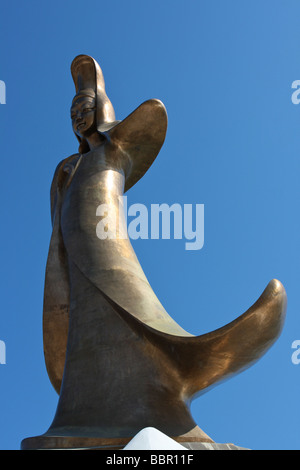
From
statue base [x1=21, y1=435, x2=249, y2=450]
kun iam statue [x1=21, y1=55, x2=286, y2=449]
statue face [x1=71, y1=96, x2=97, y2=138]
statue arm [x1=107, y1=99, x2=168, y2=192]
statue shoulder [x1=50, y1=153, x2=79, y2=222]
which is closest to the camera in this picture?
statue base [x1=21, y1=435, x2=249, y2=450]

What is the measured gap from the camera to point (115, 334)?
6.24 metres

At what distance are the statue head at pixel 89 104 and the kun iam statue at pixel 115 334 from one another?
0.34 meters

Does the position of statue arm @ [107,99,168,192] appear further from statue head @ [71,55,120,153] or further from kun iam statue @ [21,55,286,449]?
statue head @ [71,55,120,153]

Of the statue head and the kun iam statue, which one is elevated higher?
the statue head

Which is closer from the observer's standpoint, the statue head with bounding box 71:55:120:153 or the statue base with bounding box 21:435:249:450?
the statue base with bounding box 21:435:249:450

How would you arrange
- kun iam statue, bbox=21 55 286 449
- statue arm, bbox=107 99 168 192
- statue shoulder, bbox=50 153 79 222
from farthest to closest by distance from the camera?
statue shoulder, bbox=50 153 79 222 < statue arm, bbox=107 99 168 192 < kun iam statue, bbox=21 55 286 449

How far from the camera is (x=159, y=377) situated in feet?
19.6

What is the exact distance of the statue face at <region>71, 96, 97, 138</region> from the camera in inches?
324

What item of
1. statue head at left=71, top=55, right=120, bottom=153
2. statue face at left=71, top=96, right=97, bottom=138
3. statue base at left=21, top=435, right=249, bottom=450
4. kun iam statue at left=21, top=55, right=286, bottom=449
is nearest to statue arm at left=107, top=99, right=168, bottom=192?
kun iam statue at left=21, top=55, right=286, bottom=449

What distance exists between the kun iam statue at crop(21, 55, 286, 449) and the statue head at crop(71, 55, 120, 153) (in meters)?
0.34

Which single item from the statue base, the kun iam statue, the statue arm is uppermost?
the statue arm

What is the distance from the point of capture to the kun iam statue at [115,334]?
578 centimetres
